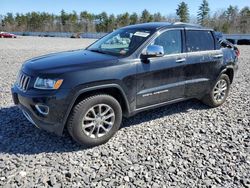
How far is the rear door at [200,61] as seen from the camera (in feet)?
15.8

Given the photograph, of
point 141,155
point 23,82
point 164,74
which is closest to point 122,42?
point 164,74

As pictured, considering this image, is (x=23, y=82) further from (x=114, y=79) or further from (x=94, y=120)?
(x=114, y=79)

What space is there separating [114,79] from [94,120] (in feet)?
2.20

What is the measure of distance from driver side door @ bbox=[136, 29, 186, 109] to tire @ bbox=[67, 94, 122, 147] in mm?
498

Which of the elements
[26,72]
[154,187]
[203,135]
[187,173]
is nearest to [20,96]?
[26,72]

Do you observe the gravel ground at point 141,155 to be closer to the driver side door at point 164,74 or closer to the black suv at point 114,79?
the black suv at point 114,79

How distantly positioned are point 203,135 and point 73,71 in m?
2.40

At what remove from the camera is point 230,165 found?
346 centimetres

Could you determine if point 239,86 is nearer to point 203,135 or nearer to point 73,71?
point 203,135

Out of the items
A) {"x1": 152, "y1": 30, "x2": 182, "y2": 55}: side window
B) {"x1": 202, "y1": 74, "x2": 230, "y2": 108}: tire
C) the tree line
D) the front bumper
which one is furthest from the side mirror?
the tree line

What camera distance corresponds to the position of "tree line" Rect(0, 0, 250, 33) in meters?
87.2

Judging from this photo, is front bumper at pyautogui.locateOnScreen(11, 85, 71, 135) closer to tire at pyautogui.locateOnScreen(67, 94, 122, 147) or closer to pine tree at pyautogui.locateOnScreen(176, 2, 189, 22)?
tire at pyautogui.locateOnScreen(67, 94, 122, 147)

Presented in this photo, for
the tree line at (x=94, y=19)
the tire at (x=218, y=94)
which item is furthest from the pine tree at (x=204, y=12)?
the tire at (x=218, y=94)

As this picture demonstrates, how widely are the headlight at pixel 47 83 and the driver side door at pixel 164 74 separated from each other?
127cm
